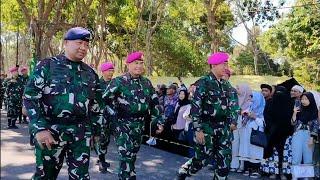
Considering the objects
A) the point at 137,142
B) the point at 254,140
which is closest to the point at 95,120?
the point at 137,142

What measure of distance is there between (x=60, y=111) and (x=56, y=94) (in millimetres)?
155

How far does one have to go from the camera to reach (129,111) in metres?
5.68

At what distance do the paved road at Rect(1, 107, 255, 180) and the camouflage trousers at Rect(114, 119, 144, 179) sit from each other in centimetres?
155

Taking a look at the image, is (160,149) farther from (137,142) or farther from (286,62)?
(286,62)

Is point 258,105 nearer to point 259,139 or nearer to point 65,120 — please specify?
point 259,139

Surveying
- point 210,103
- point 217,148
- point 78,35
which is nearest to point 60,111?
point 78,35

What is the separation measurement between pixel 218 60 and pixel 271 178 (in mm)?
2855

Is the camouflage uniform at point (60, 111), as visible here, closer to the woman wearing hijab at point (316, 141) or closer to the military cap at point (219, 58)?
the military cap at point (219, 58)

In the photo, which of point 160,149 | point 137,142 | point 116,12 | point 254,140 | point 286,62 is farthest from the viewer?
point 286,62

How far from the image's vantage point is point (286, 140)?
7.67m

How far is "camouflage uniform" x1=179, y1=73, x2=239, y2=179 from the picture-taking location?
5.76m

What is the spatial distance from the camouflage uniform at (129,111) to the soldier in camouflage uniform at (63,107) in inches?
52.4

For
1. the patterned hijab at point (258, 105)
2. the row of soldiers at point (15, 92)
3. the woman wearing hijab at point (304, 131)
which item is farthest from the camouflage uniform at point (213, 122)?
the row of soldiers at point (15, 92)

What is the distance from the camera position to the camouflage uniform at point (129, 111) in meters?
5.65
